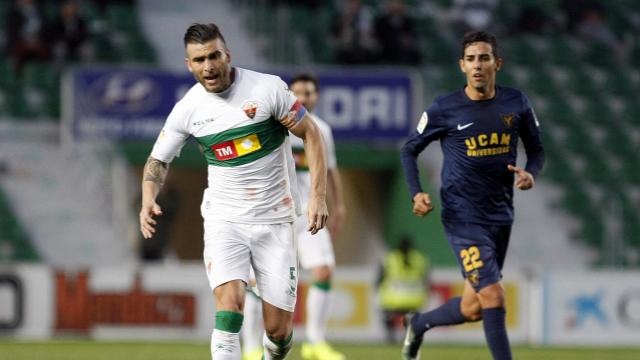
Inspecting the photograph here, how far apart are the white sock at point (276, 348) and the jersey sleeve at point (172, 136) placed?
116cm

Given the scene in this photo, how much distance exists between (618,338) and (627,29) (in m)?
8.24

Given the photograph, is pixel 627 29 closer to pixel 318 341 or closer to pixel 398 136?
pixel 398 136

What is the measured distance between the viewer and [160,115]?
59.2 ft

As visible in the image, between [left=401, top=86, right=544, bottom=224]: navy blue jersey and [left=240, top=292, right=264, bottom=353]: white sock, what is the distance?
1804 mm

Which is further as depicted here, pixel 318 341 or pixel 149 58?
pixel 149 58

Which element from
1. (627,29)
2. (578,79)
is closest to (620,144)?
(578,79)

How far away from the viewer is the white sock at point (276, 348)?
762 centimetres

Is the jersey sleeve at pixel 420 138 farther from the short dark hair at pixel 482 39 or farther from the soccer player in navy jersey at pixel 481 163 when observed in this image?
the short dark hair at pixel 482 39

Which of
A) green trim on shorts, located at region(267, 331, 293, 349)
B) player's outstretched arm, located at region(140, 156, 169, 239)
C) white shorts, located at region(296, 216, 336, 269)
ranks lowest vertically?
green trim on shorts, located at region(267, 331, 293, 349)

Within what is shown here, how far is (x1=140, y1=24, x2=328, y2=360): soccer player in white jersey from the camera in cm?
721

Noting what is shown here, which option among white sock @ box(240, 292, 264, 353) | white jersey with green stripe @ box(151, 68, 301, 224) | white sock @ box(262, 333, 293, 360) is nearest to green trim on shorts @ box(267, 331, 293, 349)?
white sock @ box(262, 333, 293, 360)

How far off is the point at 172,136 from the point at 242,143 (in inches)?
15.5

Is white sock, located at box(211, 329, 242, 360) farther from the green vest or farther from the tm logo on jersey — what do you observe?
the green vest

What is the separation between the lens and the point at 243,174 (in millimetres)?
7391
